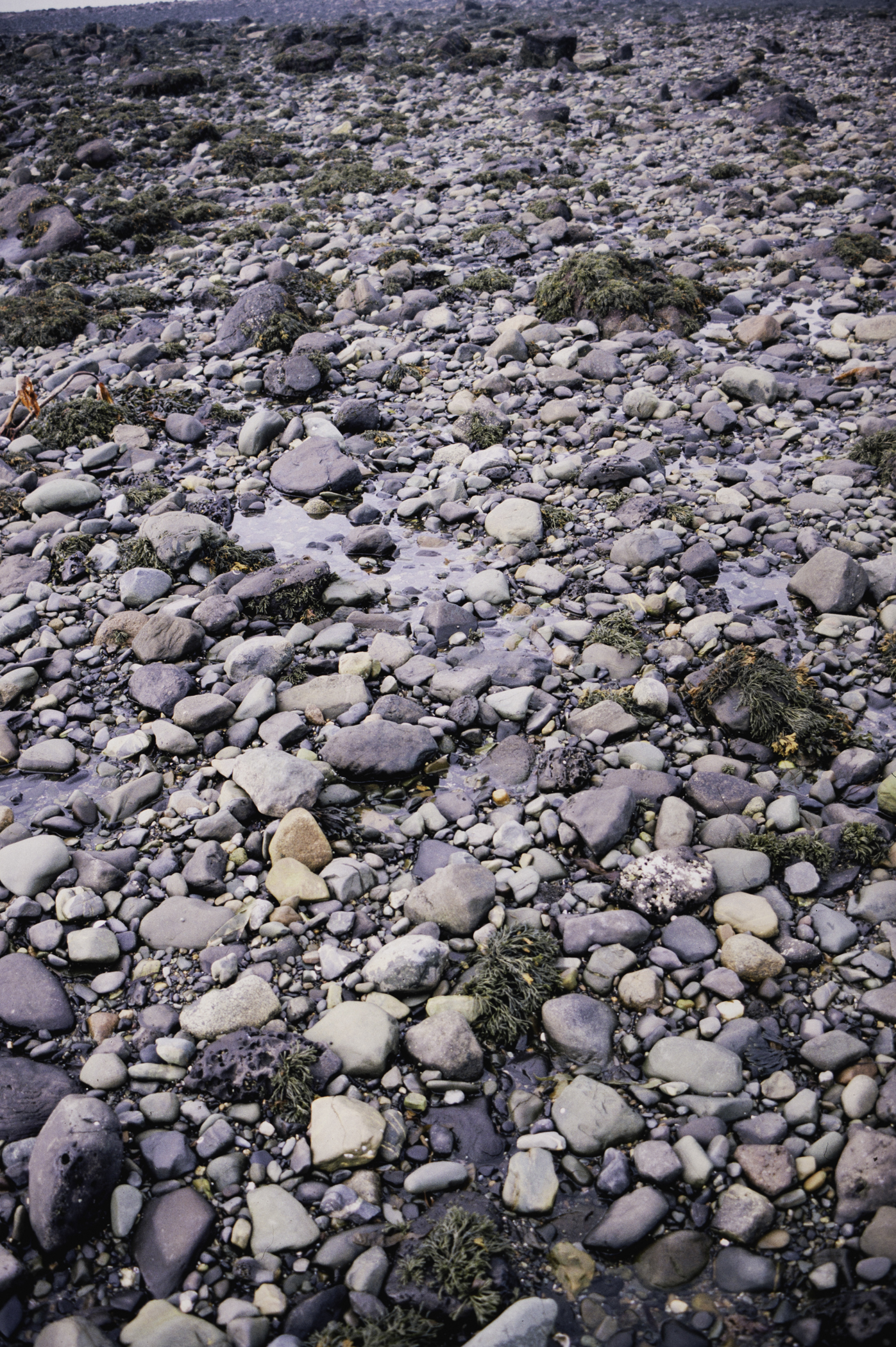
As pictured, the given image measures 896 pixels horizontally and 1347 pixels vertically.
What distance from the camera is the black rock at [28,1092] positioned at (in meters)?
3.64

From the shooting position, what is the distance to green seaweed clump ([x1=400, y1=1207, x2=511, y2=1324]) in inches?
121

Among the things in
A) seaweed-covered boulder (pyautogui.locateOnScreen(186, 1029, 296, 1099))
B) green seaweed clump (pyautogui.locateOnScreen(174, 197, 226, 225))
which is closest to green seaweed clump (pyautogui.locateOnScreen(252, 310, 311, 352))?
green seaweed clump (pyautogui.locateOnScreen(174, 197, 226, 225))

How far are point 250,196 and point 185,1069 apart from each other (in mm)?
19964

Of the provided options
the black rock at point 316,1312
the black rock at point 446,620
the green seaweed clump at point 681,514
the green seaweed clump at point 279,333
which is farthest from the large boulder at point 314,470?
the black rock at point 316,1312

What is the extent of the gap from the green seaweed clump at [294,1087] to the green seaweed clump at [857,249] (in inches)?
542

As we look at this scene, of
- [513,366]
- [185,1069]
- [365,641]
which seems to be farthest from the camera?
[513,366]

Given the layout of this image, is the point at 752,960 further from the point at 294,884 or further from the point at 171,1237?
the point at 171,1237

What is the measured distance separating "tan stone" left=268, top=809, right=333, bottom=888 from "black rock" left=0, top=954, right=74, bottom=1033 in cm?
129

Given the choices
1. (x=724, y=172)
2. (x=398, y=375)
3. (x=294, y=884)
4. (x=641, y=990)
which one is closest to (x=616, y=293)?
(x=398, y=375)

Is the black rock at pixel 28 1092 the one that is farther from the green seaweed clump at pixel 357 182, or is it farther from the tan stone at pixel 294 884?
the green seaweed clump at pixel 357 182

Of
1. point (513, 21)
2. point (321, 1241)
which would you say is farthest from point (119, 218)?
point (513, 21)

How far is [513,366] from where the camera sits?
394 inches

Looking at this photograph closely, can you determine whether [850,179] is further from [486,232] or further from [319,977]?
[319,977]

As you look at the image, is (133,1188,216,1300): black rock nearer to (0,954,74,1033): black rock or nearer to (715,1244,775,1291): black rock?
(0,954,74,1033): black rock
